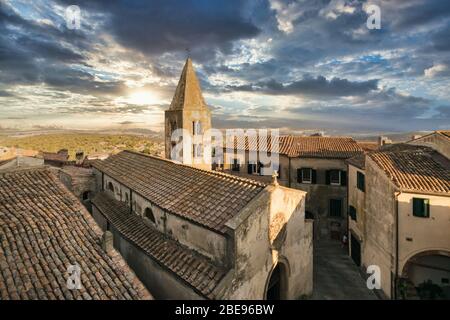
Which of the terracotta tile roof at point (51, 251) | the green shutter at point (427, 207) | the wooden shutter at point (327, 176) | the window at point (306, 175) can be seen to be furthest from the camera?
the window at point (306, 175)

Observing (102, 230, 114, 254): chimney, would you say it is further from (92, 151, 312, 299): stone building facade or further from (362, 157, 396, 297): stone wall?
(362, 157, 396, 297): stone wall

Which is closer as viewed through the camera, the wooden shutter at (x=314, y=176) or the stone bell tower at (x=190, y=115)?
the stone bell tower at (x=190, y=115)

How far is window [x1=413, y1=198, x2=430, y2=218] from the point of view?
47.2 ft

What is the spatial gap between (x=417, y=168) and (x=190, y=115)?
1547 centimetres

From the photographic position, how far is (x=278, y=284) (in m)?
14.2

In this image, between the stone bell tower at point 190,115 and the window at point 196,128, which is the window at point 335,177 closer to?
the stone bell tower at point 190,115

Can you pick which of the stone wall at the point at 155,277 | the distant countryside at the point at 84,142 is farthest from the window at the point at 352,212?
the distant countryside at the point at 84,142

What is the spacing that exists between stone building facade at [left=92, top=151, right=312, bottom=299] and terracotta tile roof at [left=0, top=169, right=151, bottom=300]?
329 cm

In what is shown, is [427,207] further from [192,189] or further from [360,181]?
[192,189]

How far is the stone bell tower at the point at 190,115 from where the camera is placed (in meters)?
20.1

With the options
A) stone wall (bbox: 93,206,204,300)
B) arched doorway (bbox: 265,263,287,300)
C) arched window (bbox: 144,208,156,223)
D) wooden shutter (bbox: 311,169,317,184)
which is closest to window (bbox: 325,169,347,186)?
wooden shutter (bbox: 311,169,317,184)

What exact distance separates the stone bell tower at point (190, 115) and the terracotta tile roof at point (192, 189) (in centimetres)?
217
